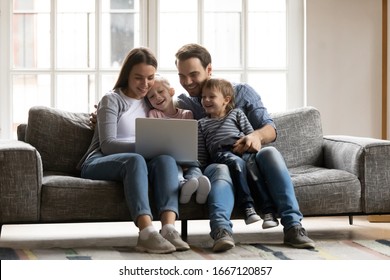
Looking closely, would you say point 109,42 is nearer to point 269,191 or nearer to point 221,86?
point 221,86

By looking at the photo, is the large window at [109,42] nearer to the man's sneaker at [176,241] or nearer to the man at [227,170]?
the man at [227,170]

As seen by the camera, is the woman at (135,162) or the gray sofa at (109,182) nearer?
the woman at (135,162)

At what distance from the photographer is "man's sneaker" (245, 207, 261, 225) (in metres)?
3.79

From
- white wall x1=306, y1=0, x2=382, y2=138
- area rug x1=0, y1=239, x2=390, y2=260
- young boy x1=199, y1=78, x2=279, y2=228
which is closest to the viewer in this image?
area rug x1=0, y1=239, x2=390, y2=260

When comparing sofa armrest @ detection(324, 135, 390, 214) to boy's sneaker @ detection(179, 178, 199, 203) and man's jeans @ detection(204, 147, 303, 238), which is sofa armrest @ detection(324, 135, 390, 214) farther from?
boy's sneaker @ detection(179, 178, 199, 203)

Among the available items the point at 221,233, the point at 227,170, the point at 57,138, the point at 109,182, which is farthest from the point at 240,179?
the point at 57,138

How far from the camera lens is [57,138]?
4363 millimetres

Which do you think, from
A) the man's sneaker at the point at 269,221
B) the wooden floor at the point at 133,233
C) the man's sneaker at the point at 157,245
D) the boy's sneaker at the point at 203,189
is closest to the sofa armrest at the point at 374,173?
the wooden floor at the point at 133,233

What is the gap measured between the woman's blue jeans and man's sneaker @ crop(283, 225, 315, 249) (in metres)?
0.52

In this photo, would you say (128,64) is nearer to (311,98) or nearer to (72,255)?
(72,255)

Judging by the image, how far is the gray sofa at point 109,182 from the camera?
3.84 m

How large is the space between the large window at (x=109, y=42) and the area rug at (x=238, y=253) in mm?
1738

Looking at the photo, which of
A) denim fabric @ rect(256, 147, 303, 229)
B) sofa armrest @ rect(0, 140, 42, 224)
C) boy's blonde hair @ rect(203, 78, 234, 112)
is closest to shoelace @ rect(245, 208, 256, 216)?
denim fabric @ rect(256, 147, 303, 229)

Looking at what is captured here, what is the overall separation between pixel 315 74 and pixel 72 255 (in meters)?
2.33
